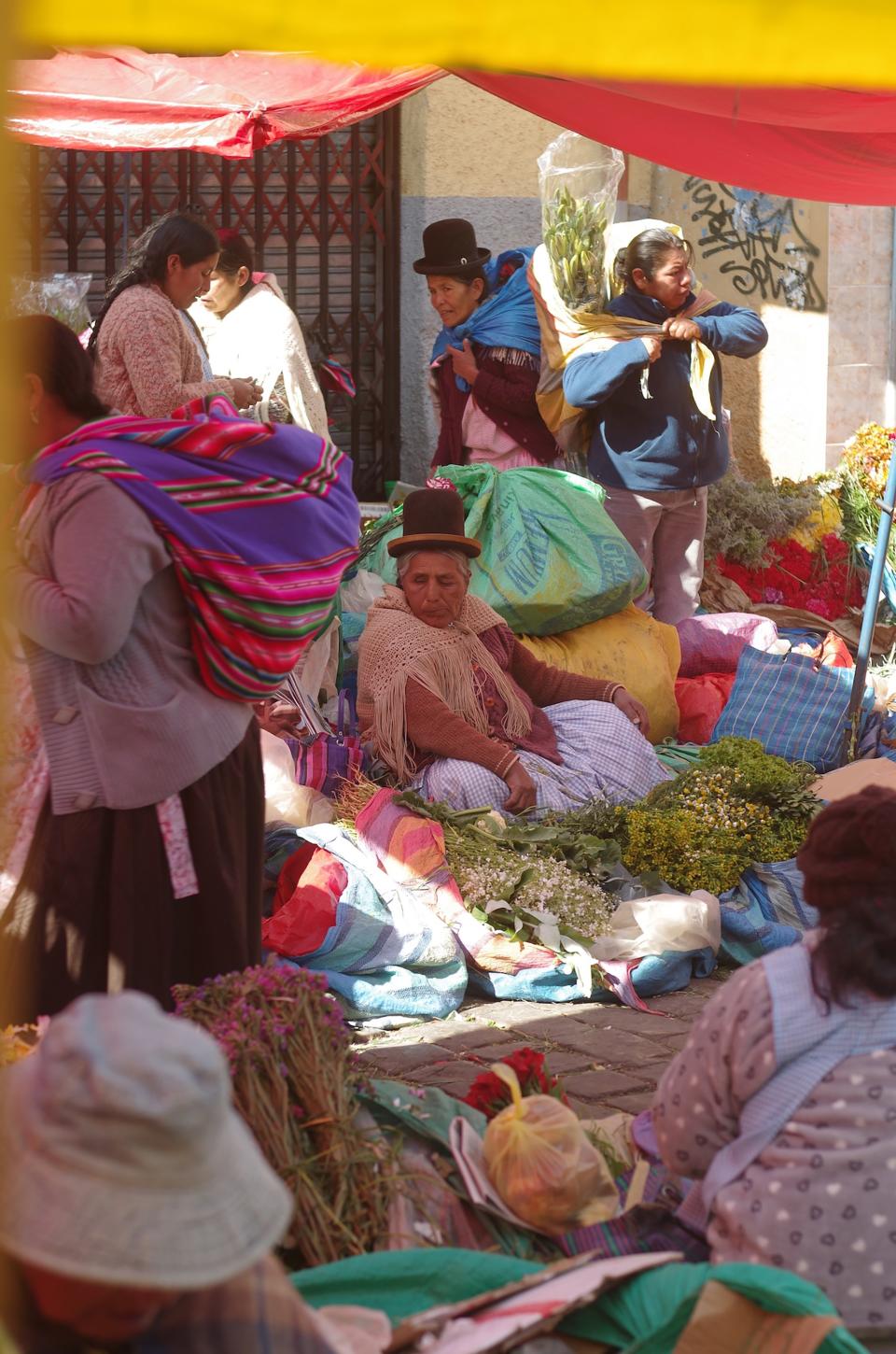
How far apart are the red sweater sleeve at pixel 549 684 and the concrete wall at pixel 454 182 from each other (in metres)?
A: 3.52

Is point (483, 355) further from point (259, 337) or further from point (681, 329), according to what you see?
point (259, 337)

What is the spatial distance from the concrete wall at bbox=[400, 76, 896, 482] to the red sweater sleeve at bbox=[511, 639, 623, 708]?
11.6ft

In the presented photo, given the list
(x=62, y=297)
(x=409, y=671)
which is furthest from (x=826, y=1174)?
(x=62, y=297)

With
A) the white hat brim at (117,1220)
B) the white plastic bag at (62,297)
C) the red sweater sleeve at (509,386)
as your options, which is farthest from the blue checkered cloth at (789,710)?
the white hat brim at (117,1220)

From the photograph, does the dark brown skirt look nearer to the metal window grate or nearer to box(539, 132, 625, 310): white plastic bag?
box(539, 132, 625, 310): white plastic bag

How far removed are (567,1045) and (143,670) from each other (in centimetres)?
180

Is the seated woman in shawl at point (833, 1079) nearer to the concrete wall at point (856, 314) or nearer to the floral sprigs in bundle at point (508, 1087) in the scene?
the floral sprigs in bundle at point (508, 1087)

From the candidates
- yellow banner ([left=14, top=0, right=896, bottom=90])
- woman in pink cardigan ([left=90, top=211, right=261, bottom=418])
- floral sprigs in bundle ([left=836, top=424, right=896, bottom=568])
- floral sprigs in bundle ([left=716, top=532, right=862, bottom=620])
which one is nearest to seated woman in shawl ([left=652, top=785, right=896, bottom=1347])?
yellow banner ([left=14, top=0, right=896, bottom=90])

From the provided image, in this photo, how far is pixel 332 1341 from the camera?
1.88 metres

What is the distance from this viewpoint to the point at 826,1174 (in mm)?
2539

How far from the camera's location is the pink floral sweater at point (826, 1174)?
253 cm

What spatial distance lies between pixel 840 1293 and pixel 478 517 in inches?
181

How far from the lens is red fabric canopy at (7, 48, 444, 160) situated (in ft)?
19.1

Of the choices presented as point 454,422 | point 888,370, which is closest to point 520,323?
point 454,422
